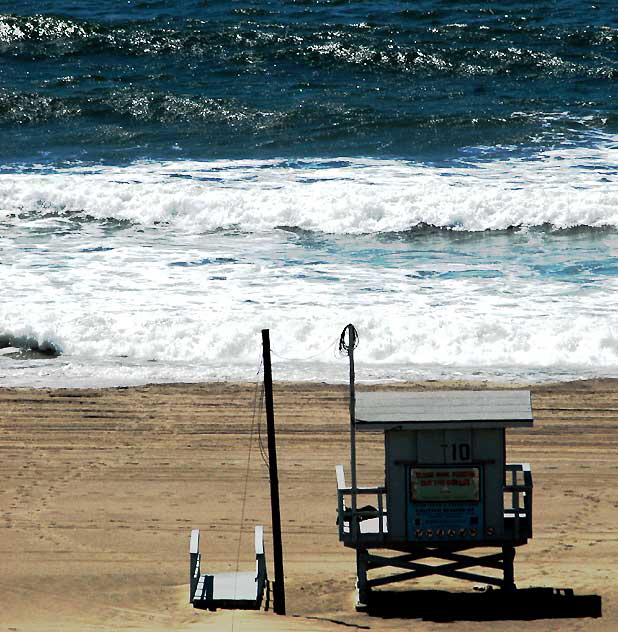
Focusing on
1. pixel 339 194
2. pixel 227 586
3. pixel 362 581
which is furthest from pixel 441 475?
pixel 339 194

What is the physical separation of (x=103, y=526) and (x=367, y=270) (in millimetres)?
10867

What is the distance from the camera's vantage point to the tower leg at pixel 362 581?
13664 millimetres

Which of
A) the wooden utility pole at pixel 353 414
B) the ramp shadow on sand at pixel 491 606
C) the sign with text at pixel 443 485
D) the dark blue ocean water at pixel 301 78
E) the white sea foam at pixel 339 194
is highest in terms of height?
the dark blue ocean water at pixel 301 78

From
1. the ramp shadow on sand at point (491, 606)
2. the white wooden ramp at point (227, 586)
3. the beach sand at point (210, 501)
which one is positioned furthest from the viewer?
the beach sand at point (210, 501)

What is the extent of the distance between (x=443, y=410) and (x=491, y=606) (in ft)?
7.25

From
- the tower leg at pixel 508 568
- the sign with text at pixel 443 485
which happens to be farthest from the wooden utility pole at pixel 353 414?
the tower leg at pixel 508 568

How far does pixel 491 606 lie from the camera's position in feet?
44.6

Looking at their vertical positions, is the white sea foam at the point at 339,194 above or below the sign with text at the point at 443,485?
above

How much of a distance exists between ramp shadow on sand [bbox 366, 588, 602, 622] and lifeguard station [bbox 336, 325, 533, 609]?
0.38m

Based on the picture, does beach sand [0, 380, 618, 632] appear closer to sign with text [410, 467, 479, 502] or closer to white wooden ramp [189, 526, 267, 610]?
white wooden ramp [189, 526, 267, 610]

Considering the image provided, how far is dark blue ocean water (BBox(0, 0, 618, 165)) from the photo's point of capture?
33406 millimetres

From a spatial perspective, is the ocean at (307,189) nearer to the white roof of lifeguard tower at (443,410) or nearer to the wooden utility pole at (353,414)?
the white roof of lifeguard tower at (443,410)

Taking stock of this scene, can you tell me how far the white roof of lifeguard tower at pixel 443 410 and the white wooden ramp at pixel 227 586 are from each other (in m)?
2.03

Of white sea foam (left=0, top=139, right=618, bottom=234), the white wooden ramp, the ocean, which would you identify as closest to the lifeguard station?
the white wooden ramp
